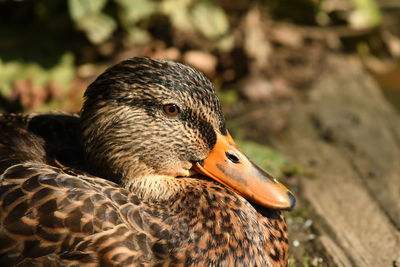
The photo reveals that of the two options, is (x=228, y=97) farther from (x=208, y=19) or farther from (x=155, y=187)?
(x=155, y=187)

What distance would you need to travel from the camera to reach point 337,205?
3.95 meters

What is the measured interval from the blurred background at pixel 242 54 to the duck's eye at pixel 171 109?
53.8 inches

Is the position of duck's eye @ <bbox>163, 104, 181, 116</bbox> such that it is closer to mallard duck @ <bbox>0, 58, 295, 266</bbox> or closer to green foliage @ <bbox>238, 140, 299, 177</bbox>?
mallard duck @ <bbox>0, 58, 295, 266</bbox>

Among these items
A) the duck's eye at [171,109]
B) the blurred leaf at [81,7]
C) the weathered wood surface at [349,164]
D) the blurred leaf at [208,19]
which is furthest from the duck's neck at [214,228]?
the blurred leaf at [208,19]

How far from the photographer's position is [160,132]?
297 centimetres

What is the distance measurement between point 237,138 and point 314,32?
240 cm

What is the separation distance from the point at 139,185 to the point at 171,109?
413 millimetres

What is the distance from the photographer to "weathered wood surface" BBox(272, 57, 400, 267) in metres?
3.53

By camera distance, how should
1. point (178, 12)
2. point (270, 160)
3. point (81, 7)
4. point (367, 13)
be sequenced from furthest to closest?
point (367, 13), point (178, 12), point (81, 7), point (270, 160)

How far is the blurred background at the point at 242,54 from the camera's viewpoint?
194 inches

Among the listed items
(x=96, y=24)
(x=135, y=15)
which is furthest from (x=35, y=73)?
(x=135, y=15)

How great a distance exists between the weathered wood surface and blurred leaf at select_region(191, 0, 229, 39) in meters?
1.03

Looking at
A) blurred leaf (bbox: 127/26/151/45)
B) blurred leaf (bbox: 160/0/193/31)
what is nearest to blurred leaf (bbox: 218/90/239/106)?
blurred leaf (bbox: 160/0/193/31)

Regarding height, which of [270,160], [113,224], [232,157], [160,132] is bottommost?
[270,160]
